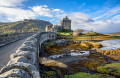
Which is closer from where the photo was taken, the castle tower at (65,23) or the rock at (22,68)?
the rock at (22,68)

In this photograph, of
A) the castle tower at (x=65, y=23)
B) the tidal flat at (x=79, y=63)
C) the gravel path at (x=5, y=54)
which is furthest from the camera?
the castle tower at (x=65, y=23)

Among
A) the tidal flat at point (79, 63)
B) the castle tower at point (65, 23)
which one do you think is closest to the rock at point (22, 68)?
the tidal flat at point (79, 63)

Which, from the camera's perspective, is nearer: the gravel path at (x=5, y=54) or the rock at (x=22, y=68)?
the rock at (x=22, y=68)

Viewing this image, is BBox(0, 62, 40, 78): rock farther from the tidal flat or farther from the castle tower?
the castle tower

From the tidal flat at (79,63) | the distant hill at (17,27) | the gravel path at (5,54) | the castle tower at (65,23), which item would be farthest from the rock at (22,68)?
the castle tower at (65,23)

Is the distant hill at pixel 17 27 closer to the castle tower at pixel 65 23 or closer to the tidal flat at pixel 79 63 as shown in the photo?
the castle tower at pixel 65 23

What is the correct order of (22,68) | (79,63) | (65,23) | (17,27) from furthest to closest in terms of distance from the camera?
1. (17,27)
2. (65,23)
3. (79,63)
4. (22,68)

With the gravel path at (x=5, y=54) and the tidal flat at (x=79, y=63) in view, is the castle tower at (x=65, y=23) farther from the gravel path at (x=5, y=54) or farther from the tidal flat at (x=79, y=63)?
the gravel path at (x=5, y=54)

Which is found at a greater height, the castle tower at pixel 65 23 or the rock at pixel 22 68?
the castle tower at pixel 65 23

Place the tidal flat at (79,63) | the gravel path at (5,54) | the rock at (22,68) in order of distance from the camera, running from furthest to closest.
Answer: the tidal flat at (79,63) → the gravel path at (5,54) → the rock at (22,68)

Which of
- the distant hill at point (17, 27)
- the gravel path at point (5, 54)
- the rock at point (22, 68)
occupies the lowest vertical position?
the gravel path at point (5, 54)

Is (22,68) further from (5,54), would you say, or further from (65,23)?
(65,23)

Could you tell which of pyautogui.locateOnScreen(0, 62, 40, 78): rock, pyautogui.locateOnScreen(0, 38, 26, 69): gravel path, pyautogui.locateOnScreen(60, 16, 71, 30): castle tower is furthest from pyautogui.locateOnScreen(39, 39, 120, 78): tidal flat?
pyautogui.locateOnScreen(60, 16, 71, 30): castle tower

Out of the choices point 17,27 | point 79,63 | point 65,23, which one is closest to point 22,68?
point 79,63
